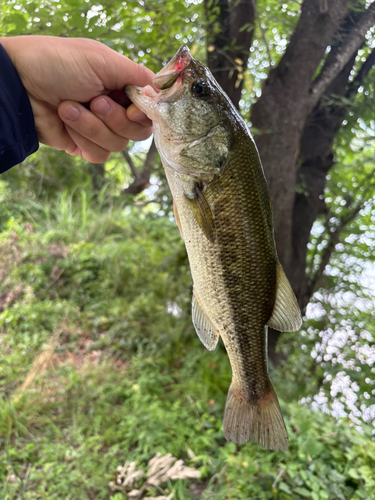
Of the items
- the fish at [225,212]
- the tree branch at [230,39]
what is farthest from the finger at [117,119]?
the tree branch at [230,39]

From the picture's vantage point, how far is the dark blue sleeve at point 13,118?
1.28m

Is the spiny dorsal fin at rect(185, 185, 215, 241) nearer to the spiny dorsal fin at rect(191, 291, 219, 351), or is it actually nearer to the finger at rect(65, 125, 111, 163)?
the spiny dorsal fin at rect(191, 291, 219, 351)

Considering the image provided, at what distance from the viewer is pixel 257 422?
123cm

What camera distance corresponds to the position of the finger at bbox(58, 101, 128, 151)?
1397mm

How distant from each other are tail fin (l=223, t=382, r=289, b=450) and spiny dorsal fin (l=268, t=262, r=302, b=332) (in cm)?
29

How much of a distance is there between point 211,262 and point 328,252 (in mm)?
2875

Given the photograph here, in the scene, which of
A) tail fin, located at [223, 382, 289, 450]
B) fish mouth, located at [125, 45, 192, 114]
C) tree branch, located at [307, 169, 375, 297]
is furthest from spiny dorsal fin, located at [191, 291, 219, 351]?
tree branch, located at [307, 169, 375, 297]

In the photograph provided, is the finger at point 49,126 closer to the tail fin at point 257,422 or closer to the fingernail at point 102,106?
the fingernail at point 102,106

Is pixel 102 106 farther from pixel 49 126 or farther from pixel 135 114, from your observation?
pixel 49 126

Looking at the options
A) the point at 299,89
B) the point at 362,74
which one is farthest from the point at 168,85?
the point at 362,74

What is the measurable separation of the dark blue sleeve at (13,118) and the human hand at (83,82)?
65mm

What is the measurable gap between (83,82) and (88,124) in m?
0.18

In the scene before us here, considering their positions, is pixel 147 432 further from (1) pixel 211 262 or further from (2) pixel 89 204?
(2) pixel 89 204

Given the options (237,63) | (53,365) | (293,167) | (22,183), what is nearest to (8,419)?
(53,365)
